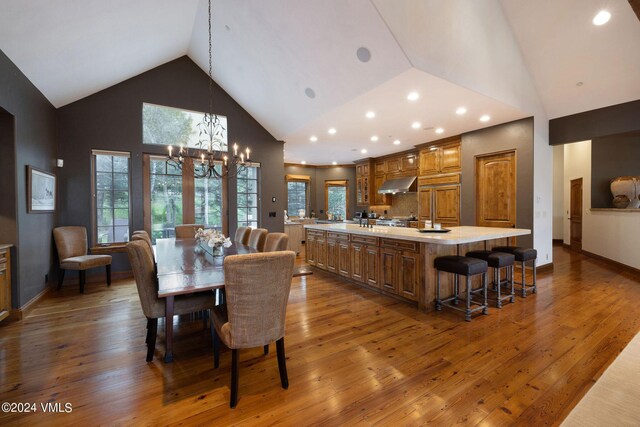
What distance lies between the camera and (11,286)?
123 inches

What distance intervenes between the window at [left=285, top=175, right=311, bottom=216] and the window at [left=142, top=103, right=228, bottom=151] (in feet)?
12.5

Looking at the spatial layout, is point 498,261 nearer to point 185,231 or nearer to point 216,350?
point 216,350

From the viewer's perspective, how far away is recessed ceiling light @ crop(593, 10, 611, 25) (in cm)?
Answer: 338

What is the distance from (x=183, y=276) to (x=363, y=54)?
9.74ft

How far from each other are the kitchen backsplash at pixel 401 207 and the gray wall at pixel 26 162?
713 centimetres

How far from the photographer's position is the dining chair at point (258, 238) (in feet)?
11.7

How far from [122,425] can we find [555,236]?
11.2 meters

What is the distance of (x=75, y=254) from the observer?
443 cm

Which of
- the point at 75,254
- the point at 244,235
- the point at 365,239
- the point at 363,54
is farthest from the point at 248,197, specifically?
the point at 363,54

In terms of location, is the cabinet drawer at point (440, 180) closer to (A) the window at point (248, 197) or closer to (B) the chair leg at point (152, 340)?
(A) the window at point (248, 197)

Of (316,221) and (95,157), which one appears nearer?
(95,157)

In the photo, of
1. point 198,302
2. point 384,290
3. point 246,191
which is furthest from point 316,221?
point 198,302

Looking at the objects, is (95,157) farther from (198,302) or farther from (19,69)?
(198,302)

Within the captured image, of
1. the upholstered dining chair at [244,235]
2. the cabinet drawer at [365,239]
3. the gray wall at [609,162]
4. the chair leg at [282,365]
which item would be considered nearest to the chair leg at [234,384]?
the chair leg at [282,365]
